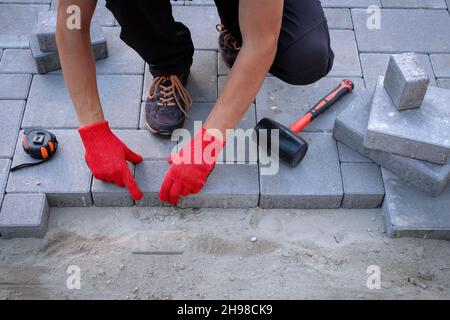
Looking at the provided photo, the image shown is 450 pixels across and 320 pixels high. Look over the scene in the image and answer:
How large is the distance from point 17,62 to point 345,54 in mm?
2032

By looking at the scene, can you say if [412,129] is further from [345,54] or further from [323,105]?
[345,54]

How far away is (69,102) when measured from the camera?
3.31 metres

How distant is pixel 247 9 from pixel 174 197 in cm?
102

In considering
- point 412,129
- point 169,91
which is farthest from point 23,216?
point 412,129

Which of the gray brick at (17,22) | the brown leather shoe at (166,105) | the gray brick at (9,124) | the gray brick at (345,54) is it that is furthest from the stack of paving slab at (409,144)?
the gray brick at (17,22)

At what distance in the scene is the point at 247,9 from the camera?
235 cm

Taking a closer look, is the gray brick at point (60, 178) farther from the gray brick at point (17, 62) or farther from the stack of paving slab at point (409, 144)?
the stack of paving slab at point (409, 144)

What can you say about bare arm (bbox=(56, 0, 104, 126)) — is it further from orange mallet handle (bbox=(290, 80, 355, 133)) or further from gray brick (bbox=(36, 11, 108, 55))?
orange mallet handle (bbox=(290, 80, 355, 133))

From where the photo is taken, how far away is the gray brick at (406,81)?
286cm

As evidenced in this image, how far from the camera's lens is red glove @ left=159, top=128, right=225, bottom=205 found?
270cm

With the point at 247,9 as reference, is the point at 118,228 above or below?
below

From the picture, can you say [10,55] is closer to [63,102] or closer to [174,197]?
[63,102]

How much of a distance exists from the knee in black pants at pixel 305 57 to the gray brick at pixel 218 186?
1.78 ft
